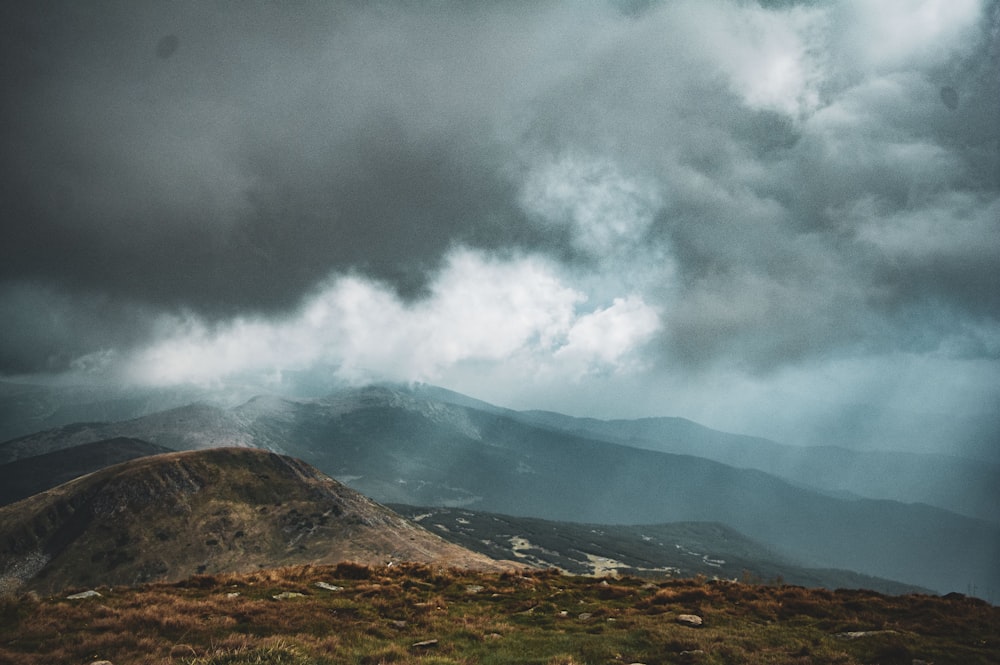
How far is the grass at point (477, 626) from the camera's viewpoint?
1605 centimetres

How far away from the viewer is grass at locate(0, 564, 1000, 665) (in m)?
16.0

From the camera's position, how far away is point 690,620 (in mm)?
21734

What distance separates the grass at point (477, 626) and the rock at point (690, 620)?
52 cm

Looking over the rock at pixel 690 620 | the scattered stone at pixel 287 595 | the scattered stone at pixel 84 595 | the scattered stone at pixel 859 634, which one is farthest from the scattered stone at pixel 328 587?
the scattered stone at pixel 859 634

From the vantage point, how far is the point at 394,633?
19.5 metres

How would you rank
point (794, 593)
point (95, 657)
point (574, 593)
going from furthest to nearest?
point (574, 593) < point (794, 593) < point (95, 657)

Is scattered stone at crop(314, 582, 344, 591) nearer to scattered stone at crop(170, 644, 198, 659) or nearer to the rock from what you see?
scattered stone at crop(170, 644, 198, 659)

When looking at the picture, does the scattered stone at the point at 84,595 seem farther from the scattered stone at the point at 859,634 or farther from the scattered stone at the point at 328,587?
the scattered stone at the point at 859,634

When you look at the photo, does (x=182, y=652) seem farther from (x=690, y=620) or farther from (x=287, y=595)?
(x=690, y=620)

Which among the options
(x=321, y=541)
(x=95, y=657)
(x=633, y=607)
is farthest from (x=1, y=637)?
(x=321, y=541)

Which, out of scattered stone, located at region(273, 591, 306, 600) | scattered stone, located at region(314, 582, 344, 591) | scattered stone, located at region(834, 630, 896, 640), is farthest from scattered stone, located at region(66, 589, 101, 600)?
scattered stone, located at region(834, 630, 896, 640)

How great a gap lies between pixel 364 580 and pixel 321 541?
625ft

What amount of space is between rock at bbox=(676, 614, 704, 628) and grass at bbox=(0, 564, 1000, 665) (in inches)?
20.3

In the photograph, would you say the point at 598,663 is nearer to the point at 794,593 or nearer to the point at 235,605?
the point at 235,605
